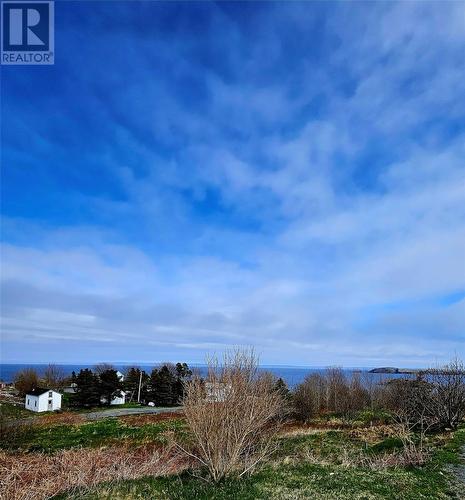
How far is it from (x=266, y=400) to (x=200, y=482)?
2.95m

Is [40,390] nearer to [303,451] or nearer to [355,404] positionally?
[355,404]

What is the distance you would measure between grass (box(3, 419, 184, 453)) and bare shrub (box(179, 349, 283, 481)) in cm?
1567

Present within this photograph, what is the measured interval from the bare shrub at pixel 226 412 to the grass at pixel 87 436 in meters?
15.7

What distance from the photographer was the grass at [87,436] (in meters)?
27.0

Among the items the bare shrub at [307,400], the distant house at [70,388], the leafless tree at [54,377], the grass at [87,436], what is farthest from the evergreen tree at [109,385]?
the bare shrub at [307,400]

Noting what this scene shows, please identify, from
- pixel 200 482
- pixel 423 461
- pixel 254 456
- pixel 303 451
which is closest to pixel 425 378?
A: pixel 303 451

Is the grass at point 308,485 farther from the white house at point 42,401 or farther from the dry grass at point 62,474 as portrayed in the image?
the white house at point 42,401

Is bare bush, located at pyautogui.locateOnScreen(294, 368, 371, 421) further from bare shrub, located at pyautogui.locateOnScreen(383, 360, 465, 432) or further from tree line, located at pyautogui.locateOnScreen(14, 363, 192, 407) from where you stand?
tree line, located at pyautogui.locateOnScreen(14, 363, 192, 407)

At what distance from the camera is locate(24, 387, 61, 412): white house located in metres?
56.9

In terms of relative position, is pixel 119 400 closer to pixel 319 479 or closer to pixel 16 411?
pixel 16 411

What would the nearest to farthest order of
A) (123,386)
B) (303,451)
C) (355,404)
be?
(303,451) < (355,404) < (123,386)

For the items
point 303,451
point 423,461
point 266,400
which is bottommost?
point 303,451

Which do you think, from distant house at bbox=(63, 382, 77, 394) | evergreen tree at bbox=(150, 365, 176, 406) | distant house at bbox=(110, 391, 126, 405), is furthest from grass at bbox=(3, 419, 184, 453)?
distant house at bbox=(63, 382, 77, 394)

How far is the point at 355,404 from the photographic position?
41.6 meters
